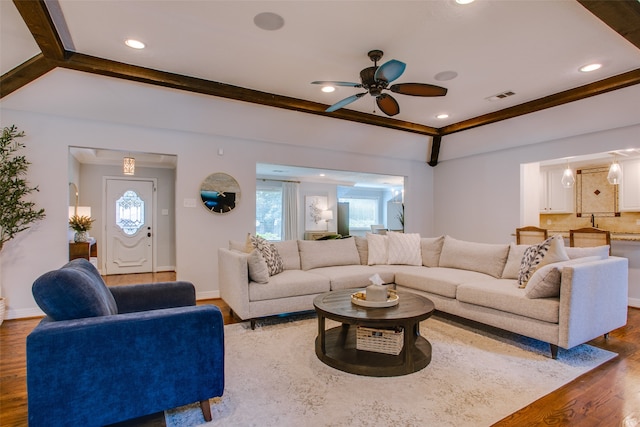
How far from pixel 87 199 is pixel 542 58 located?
7593mm

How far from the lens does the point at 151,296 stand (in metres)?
2.47

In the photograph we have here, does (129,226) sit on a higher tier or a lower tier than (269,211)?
lower

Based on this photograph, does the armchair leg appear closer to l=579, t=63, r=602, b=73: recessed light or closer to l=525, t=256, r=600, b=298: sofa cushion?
l=525, t=256, r=600, b=298: sofa cushion

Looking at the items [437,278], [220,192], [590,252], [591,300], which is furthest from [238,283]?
[590,252]

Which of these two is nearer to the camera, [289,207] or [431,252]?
[431,252]

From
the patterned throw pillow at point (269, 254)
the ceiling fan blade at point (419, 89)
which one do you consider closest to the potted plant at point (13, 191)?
the patterned throw pillow at point (269, 254)

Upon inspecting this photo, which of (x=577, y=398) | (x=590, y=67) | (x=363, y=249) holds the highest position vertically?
(x=590, y=67)

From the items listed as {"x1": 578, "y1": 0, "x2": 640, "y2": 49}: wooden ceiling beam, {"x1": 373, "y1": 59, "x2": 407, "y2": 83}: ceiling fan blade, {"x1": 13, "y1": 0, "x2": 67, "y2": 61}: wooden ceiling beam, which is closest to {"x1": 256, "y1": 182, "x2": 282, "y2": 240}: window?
{"x1": 13, "y1": 0, "x2": 67, "y2": 61}: wooden ceiling beam

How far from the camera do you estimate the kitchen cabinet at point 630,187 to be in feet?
17.8

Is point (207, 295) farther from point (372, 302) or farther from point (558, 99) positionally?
point (558, 99)

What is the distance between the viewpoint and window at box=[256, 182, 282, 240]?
9312 mm

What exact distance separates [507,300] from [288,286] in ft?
6.58

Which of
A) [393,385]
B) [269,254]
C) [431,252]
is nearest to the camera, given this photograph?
[393,385]

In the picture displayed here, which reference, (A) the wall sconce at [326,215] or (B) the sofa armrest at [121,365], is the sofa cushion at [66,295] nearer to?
(B) the sofa armrest at [121,365]
